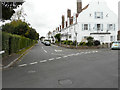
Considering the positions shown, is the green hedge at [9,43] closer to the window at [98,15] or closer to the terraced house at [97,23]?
the terraced house at [97,23]

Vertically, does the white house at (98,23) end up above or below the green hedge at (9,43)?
above

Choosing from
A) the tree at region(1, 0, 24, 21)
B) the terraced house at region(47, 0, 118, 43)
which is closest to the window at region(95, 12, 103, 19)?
the terraced house at region(47, 0, 118, 43)

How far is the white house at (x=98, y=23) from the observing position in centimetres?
3541

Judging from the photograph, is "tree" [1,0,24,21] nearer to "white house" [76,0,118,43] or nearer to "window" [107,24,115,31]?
"white house" [76,0,118,43]

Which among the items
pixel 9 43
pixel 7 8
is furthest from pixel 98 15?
pixel 7 8

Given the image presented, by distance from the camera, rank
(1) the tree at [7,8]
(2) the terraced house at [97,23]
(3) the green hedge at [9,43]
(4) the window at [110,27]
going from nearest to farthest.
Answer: (1) the tree at [7,8] < (3) the green hedge at [9,43] < (2) the terraced house at [97,23] < (4) the window at [110,27]

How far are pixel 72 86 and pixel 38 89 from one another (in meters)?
1.22

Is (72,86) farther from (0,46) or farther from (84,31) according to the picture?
(84,31)

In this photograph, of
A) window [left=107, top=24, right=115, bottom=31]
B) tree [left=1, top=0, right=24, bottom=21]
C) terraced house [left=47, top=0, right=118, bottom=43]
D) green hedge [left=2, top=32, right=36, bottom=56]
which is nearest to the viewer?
tree [left=1, top=0, right=24, bottom=21]

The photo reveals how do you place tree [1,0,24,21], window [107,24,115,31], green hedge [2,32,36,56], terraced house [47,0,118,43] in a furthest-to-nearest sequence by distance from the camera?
window [107,24,115,31] → terraced house [47,0,118,43] → green hedge [2,32,36,56] → tree [1,0,24,21]

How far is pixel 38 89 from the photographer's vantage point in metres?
4.62

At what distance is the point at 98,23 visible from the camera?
1423 inches

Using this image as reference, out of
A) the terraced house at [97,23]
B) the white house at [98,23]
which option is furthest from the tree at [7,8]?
the white house at [98,23]

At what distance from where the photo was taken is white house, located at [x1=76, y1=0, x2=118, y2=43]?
35.4 metres
